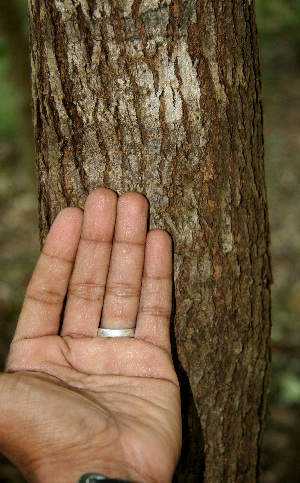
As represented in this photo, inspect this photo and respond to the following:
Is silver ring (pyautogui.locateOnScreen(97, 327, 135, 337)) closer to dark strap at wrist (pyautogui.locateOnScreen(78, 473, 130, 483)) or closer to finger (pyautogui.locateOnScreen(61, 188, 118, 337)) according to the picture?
finger (pyautogui.locateOnScreen(61, 188, 118, 337))

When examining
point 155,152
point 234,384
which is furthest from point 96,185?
point 234,384

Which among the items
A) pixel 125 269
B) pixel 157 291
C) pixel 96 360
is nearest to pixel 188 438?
pixel 96 360

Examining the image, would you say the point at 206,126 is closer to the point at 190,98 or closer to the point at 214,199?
the point at 190,98

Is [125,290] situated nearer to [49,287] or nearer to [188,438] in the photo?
[49,287]

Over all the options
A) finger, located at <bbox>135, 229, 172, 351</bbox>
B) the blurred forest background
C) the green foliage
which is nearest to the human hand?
finger, located at <bbox>135, 229, 172, 351</bbox>

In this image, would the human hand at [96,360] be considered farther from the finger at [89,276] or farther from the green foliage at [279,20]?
the green foliage at [279,20]

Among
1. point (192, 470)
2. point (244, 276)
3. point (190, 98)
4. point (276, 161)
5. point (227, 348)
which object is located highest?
point (276, 161)
